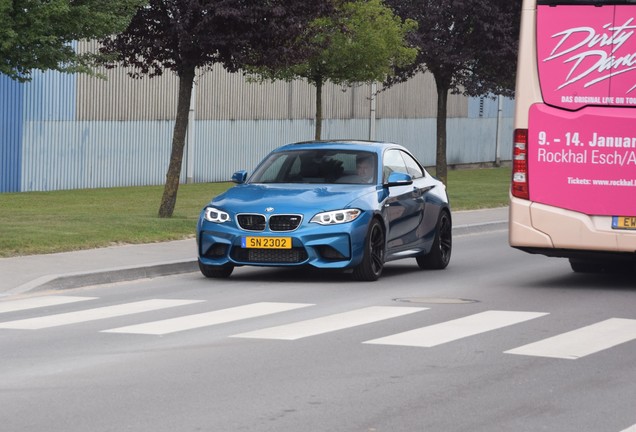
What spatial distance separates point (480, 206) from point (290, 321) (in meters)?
19.2

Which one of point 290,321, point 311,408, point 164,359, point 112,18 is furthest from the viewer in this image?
point 112,18

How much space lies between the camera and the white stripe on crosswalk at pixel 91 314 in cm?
1243

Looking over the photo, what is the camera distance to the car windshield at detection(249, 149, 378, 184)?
1716 cm

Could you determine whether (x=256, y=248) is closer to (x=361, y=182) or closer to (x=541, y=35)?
(x=361, y=182)

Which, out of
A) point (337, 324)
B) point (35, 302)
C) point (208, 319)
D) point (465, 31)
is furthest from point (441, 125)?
point (337, 324)

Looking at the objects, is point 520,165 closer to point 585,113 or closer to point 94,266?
point 585,113

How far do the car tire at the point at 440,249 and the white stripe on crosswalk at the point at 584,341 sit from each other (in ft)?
17.6

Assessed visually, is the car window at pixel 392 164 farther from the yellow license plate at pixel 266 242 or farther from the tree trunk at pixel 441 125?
the tree trunk at pixel 441 125

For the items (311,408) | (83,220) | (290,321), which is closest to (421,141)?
(83,220)

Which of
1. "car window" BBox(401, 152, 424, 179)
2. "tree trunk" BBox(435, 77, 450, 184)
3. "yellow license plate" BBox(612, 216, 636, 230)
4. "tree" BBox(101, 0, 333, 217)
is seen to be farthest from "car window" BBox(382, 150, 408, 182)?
"tree trunk" BBox(435, 77, 450, 184)

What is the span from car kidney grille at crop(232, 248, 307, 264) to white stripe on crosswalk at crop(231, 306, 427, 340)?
2.15m

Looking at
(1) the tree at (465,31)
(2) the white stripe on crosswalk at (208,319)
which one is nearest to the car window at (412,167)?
(2) the white stripe on crosswalk at (208,319)

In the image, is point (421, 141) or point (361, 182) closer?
point (361, 182)

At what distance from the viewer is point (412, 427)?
8.07 m
